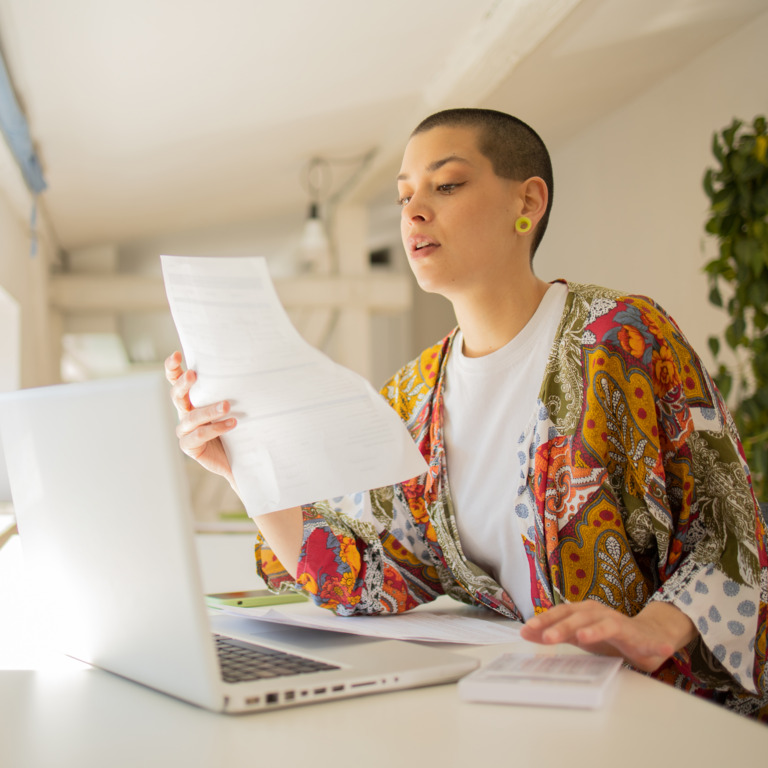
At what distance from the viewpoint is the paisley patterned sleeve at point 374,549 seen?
3.77 feet

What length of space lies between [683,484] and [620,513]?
0.09 m

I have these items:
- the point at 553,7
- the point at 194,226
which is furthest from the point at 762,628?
the point at 194,226

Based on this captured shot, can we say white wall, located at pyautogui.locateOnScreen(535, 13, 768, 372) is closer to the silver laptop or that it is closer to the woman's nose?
the woman's nose

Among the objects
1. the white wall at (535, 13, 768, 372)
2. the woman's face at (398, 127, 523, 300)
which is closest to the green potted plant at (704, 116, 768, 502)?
the white wall at (535, 13, 768, 372)

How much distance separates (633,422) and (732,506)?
159mm

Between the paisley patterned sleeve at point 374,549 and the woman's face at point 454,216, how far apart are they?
0.19 metres

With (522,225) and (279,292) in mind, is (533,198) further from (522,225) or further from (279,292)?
(279,292)

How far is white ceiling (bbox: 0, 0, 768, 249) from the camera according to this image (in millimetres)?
3053

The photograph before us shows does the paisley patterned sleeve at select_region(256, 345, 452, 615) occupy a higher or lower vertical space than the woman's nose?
lower

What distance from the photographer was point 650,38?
391 centimetres

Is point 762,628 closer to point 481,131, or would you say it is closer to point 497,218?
point 497,218

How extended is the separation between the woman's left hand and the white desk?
36 millimetres

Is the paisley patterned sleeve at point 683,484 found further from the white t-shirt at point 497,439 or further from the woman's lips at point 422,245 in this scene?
the woman's lips at point 422,245

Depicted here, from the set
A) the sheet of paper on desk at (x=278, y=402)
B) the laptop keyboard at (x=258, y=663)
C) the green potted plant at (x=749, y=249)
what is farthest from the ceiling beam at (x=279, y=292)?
the laptop keyboard at (x=258, y=663)
